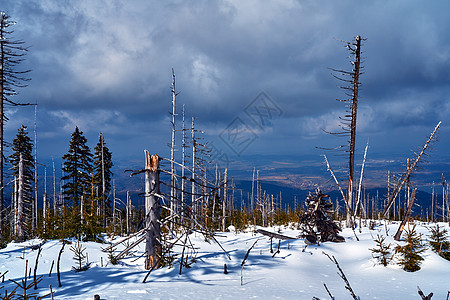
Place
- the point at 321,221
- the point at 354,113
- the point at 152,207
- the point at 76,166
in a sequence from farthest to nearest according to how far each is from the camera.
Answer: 1. the point at 76,166
2. the point at 354,113
3. the point at 321,221
4. the point at 152,207

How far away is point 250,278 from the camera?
5.68 metres

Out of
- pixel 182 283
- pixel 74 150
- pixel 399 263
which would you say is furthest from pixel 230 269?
pixel 74 150

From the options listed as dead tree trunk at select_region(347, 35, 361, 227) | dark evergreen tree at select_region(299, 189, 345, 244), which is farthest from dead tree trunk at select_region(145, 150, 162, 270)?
dead tree trunk at select_region(347, 35, 361, 227)

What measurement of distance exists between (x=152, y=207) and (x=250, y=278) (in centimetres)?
268

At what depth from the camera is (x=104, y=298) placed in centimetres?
419

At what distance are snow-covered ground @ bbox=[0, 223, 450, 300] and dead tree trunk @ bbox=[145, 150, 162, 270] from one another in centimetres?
49

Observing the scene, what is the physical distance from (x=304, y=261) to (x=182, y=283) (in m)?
3.82

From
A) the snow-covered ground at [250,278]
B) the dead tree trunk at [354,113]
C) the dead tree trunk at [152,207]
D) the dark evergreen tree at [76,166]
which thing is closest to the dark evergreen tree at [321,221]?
the snow-covered ground at [250,278]

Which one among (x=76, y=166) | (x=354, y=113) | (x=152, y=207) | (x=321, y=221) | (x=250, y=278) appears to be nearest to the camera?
(x=250, y=278)

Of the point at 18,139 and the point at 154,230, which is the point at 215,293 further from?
the point at 18,139

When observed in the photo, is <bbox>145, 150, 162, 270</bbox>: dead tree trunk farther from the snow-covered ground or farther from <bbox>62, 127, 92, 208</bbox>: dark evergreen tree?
<bbox>62, 127, 92, 208</bbox>: dark evergreen tree

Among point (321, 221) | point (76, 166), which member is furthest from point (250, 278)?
point (76, 166)

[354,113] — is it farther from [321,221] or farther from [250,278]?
[250,278]

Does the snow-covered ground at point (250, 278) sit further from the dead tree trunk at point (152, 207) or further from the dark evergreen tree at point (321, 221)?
the dark evergreen tree at point (321, 221)
